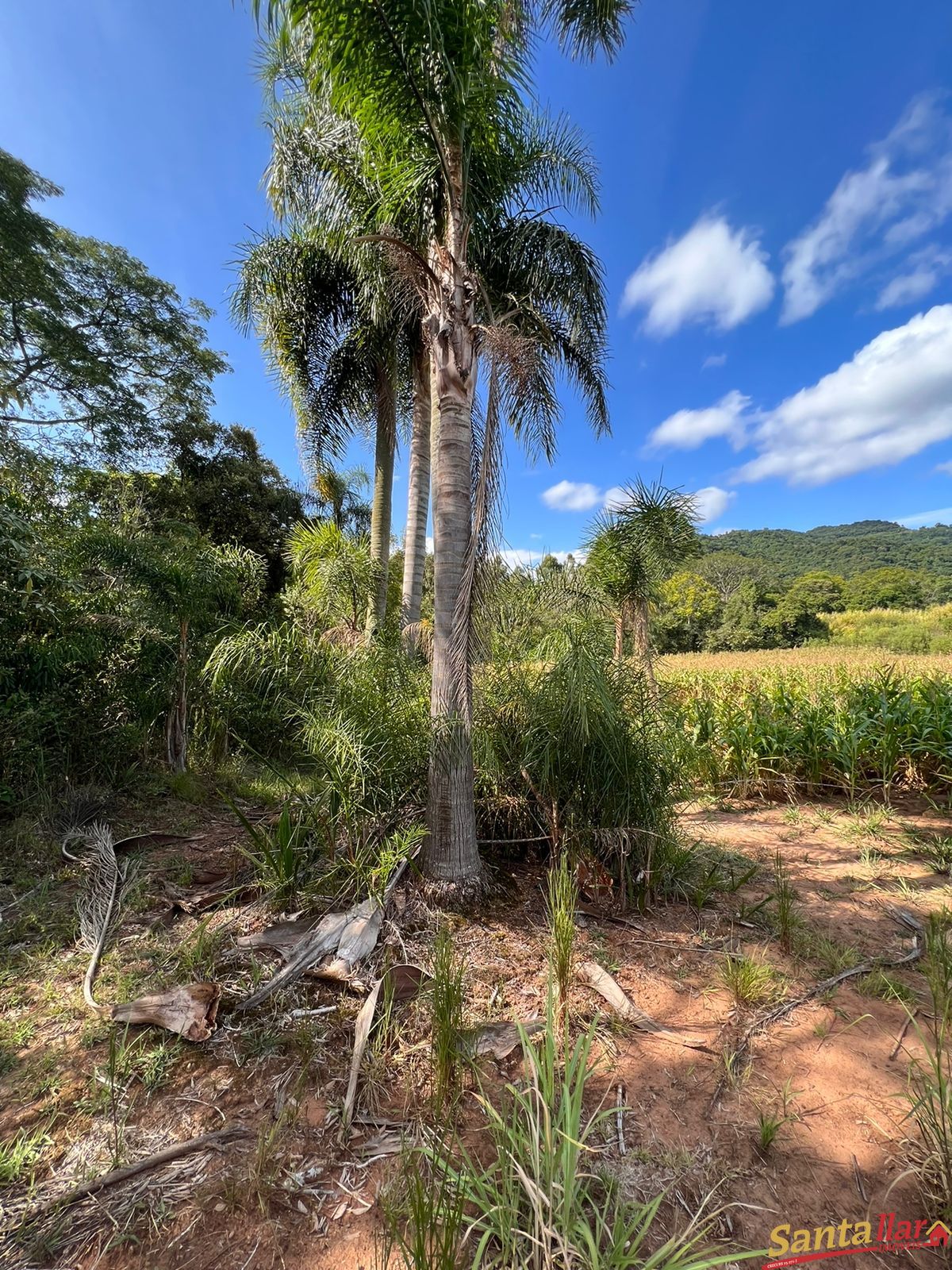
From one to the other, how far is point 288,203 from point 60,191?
7763mm

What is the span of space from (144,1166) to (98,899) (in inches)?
69.8

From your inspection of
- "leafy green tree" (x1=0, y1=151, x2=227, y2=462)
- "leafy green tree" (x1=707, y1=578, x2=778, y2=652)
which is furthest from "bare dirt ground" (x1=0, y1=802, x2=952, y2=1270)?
"leafy green tree" (x1=707, y1=578, x2=778, y2=652)

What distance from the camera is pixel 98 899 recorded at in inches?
110

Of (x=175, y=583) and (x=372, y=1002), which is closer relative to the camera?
(x=372, y=1002)

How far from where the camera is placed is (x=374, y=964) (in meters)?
2.39

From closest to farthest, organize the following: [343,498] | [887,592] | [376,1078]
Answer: [376,1078] < [343,498] < [887,592]

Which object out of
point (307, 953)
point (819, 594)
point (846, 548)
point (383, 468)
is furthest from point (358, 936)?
point (846, 548)

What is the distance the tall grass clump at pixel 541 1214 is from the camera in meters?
1.08

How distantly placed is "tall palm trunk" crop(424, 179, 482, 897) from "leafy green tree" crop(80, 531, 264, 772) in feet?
10.7

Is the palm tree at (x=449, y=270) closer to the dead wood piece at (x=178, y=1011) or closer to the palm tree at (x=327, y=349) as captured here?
the dead wood piece at (x=178, y=1011)

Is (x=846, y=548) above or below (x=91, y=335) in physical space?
above

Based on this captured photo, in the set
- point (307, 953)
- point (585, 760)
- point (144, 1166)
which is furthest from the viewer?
point (585, 760)

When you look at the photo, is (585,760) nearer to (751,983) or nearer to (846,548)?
(751,983)

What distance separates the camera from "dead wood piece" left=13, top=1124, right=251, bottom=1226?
1354mm
